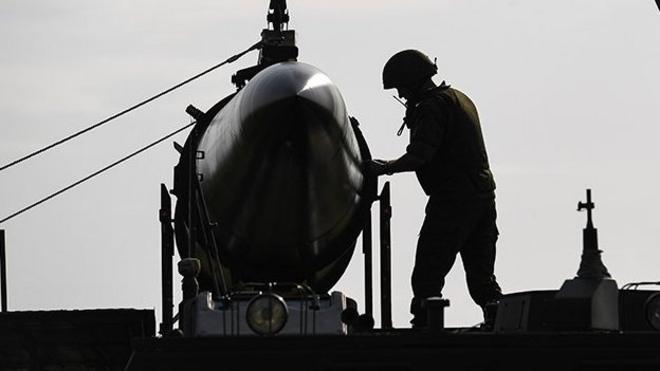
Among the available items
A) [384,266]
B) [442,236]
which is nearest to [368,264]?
[384,266]

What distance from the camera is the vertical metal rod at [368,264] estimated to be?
806 inches

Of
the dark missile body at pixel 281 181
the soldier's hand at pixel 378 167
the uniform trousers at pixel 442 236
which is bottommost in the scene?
the uniform trousers at pixel 442 236

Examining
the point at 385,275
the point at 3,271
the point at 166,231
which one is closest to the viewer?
the point at 166,231

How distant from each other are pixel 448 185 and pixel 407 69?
89cm

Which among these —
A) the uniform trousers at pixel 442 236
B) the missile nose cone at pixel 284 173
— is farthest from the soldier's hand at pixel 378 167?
the missile nose cone at pixel 284 173

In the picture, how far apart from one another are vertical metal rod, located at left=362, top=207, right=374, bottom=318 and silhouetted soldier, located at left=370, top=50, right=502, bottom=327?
2252 mm

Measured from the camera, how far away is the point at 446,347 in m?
13.8

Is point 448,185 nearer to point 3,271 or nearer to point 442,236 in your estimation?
point 442,236

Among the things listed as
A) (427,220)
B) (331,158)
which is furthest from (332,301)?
(331,158)

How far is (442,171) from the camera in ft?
58.3

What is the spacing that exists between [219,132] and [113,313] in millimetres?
2257

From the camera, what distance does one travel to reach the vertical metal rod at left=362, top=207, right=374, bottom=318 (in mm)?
20484

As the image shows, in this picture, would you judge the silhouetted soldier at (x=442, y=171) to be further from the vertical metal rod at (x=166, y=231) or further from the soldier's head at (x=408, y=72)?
the vertical metal rod at (x=166, y=231)

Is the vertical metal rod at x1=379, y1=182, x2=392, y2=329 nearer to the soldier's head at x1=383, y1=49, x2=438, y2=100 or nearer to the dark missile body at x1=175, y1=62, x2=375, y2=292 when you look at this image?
the dark missile body at x1=175, y1=62, x2=375, y2=292
